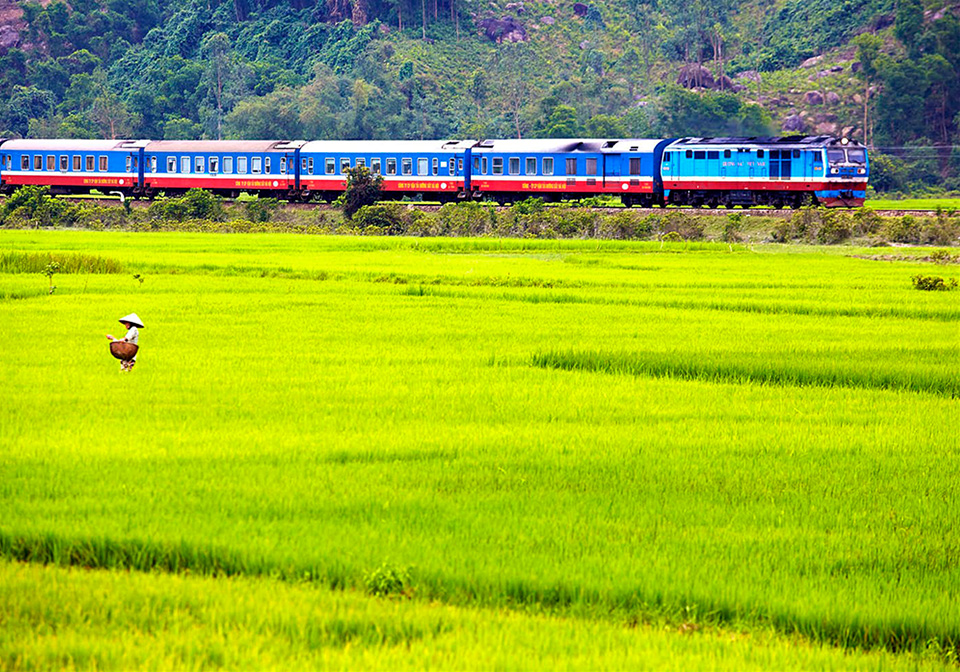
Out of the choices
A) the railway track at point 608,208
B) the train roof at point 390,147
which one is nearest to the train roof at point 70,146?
the railway track at point 608,208

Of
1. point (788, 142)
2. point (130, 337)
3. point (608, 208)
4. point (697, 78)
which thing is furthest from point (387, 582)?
point (697, 78)

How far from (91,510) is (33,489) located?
2.32ft

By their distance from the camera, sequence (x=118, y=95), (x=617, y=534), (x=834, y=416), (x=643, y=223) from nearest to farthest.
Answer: (x=617, y=534) < (x=834, y=416) < (x=643, y=223) < (x=118, y=95)

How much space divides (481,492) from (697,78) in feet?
313

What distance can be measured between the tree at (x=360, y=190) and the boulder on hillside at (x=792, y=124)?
141 feet

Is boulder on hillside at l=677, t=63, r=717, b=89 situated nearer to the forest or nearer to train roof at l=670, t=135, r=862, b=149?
the forest

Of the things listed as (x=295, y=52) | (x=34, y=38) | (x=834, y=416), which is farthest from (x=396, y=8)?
(x=834, y=416)

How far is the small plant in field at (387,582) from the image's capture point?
6.57 metres

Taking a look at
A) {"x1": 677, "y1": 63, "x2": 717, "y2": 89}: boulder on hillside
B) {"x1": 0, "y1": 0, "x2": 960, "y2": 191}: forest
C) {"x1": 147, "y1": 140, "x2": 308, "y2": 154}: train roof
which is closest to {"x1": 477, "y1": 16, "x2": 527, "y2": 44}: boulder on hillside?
{"x1": 0, "y1": 0, "x2": 960, "y2": 191}: forest

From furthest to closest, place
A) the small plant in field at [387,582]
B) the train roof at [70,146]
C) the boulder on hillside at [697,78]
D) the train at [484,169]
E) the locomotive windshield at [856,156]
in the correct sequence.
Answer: the boulder on hillside at [697,78] → the train roof at [70,146] → the train at [484,169] → the locomotive windshield at [856,156] → the small plant in field at [387,582]

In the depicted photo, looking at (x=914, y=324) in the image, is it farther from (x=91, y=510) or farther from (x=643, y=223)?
(x=643, y=223)

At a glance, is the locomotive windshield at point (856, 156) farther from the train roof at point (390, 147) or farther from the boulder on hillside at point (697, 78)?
the boulder on hillside at point (697, 78)

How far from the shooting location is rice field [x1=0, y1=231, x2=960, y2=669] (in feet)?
20.3

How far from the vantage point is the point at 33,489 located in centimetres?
829
